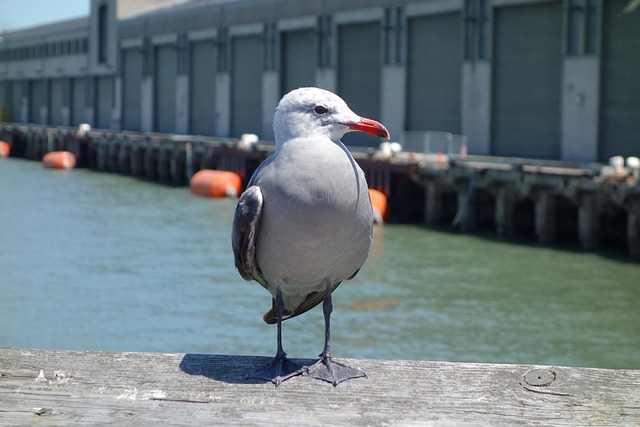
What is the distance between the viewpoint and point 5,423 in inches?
123

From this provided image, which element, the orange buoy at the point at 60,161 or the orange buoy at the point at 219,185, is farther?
the orange buoy at the point at 60,161

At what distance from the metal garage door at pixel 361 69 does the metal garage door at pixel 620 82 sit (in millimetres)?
11925

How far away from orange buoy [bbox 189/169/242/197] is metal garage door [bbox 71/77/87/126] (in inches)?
1465

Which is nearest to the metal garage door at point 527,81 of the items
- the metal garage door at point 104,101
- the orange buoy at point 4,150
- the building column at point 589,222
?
the building column at point 589,222

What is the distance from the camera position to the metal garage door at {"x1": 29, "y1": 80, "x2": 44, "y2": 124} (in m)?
84.8

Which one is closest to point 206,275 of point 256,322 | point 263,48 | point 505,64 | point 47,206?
point 256,322

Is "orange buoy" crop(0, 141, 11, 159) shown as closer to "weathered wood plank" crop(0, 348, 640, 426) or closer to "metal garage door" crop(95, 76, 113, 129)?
"metal garage door" crop(95, 76, 113, 129)

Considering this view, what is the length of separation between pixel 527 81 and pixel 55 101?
175 feet

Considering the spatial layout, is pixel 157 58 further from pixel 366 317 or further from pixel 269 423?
pixel 269 423

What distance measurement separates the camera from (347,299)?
1858 cm

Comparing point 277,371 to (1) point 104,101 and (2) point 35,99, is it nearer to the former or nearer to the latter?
(1) point 104,101

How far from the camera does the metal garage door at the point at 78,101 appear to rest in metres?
75.4

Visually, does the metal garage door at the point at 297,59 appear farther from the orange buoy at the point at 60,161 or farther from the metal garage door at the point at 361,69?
the orange buoy at the point at 60,161

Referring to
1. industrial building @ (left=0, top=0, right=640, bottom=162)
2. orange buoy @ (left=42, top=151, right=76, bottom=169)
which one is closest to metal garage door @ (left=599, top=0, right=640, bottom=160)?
industrial building @ (left=0, top=0, right=640, bottom=162)
